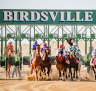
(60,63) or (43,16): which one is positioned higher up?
(43,16)

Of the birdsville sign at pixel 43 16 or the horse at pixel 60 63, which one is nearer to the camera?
the horse at pixel 60 63

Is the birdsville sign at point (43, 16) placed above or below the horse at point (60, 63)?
above

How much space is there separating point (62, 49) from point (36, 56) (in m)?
1.23

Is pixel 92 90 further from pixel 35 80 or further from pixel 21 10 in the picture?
pixel 21 10

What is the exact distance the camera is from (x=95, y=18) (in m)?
22.2

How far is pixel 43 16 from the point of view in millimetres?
22016

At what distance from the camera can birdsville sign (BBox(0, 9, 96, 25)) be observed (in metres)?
22.1

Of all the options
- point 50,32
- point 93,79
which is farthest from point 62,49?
point 50,32

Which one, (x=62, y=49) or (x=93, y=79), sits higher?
(x=62, y=49)

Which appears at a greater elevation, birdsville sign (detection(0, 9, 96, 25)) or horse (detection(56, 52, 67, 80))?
birdsville sign (detection(0, 9, 96, 25))

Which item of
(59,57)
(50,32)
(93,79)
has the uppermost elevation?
(50,32)

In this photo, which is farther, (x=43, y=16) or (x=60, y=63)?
(x=43, y=16)

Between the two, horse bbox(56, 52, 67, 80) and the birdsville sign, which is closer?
horse bbox(56, 52, 67, 80)

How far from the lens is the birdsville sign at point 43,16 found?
22109 millimetres
